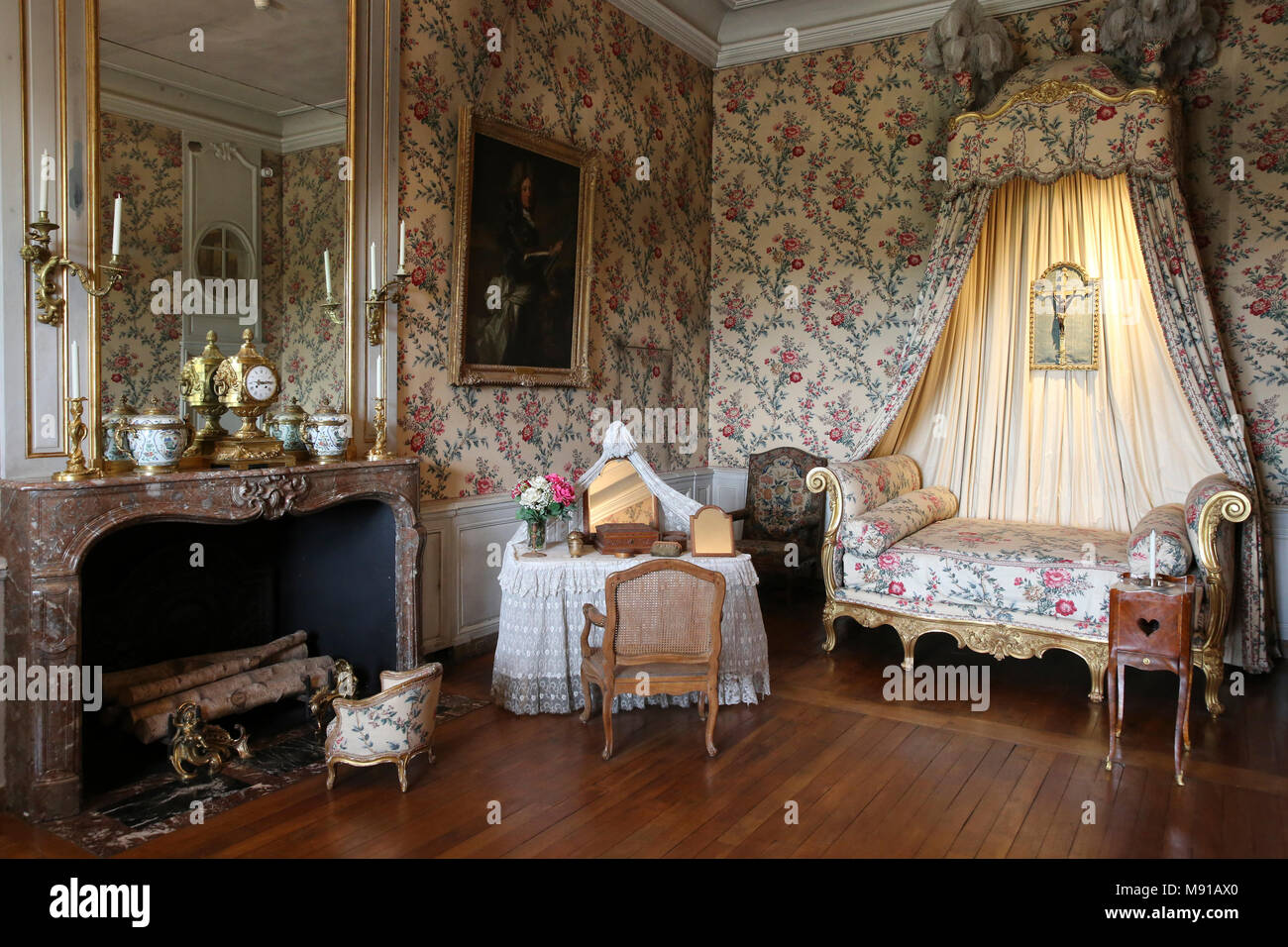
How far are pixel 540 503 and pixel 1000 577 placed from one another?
2.38 meters

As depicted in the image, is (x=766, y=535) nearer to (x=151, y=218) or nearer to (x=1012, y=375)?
(x=1012, y=375)

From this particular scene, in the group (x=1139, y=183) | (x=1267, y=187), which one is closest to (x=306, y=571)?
(x=1139, y=183)

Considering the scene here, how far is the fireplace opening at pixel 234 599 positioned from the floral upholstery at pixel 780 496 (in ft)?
10.5

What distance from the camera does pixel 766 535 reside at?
270 inches

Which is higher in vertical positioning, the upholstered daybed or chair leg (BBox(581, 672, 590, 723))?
the upholstered daybed

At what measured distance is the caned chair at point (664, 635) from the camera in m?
3.74

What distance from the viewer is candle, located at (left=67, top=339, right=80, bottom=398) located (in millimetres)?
3329

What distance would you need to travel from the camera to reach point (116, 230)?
340 centimetres

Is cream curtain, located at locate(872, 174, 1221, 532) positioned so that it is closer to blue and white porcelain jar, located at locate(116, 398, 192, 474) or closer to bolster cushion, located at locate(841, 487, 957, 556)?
bolster cushion, located at locate(841, 487, 957, 556)

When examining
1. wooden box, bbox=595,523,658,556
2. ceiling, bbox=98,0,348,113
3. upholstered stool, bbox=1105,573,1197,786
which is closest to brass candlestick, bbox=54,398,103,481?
ceiling, bbox=98,0,348,113

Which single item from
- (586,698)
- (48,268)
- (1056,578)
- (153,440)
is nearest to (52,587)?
(153,440)

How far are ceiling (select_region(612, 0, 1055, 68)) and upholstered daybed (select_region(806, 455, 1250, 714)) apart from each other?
10.3 feet

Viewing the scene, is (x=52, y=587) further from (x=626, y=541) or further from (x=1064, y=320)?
(x=1064, y=320)

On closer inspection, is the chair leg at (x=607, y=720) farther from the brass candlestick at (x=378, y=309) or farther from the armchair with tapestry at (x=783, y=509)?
the armchair with tapestry at (x=783, y=509)
